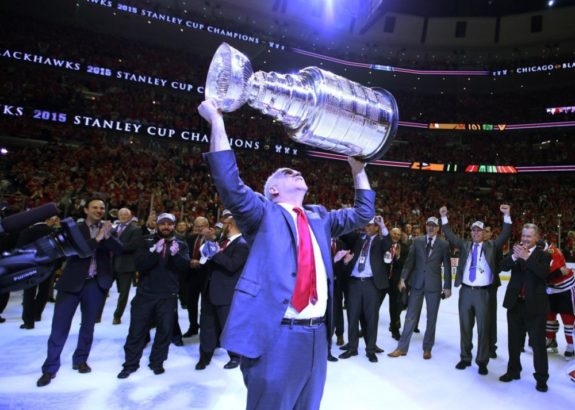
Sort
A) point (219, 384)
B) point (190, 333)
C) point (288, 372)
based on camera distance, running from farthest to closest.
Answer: point (190, 333) < point (219, 384) < point (288, 372)

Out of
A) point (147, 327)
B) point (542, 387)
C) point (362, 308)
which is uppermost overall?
point (362, 308)

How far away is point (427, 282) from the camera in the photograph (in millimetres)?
5074

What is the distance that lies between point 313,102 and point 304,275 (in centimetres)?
78

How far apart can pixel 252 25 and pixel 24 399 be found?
2229 cm

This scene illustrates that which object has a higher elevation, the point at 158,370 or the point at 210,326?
the point at 210,326

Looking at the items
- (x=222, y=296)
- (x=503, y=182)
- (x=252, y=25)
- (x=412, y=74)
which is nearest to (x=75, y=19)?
(x=252, y=25)

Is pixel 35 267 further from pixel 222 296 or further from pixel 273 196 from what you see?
pixel 222 296

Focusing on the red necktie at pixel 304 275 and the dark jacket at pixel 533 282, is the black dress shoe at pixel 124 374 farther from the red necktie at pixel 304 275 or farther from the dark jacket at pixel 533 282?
the dark jacket at pixel 533 282

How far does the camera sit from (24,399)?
127 inches

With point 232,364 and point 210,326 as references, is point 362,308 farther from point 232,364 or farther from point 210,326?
point 210,326

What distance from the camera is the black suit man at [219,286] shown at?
13.6 feet

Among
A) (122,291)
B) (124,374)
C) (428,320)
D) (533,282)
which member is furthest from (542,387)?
(122,291)

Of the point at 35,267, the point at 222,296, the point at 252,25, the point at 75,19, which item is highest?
the point at 252,25

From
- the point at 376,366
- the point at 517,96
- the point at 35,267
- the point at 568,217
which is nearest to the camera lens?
the point at 35,267
